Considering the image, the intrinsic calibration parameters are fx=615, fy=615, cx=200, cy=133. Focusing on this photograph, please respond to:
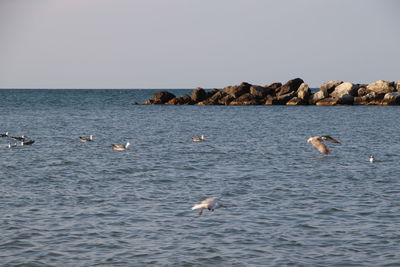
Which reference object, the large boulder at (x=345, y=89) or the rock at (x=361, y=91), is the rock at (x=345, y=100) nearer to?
the large boulder at (x=345, y=89)

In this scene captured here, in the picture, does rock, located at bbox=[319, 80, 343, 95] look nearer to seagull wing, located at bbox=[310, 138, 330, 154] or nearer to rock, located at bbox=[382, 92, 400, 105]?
rock, located at bbox=[382, 92, 400, 105]

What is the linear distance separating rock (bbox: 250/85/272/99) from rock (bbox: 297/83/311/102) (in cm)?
535

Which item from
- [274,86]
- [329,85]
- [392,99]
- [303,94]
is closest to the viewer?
[392,99]

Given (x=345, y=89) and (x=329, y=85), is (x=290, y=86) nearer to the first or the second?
(x=329, y=85)

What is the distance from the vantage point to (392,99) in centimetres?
8969

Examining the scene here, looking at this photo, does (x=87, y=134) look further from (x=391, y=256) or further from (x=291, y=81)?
(x=291, y=81)

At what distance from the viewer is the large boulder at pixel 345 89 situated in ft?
305

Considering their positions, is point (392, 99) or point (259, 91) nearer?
point (392, 99)

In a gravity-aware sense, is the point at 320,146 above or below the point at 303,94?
below

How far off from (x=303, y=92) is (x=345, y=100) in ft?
20.8

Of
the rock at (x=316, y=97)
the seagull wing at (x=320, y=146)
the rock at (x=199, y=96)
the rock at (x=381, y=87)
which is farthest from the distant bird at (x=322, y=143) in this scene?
the rock at (x=199, y=96)

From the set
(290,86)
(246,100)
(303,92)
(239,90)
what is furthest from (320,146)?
(239,90)

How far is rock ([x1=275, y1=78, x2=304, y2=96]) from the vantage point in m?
94.3

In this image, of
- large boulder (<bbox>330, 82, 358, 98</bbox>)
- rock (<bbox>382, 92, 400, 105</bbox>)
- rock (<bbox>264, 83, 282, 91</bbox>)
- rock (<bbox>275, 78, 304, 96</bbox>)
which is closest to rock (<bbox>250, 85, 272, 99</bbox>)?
rock (<bbox>264, 83, 282, 91</bbox>)
